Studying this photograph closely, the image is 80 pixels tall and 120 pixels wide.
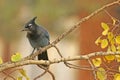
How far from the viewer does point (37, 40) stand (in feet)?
21.4

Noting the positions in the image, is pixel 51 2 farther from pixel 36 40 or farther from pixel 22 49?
pixel 36 40

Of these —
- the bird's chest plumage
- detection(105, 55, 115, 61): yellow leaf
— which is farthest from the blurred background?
detection(105, 55, 115, 61): yellow leaf

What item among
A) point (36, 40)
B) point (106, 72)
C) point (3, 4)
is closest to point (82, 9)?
point (3, 4)

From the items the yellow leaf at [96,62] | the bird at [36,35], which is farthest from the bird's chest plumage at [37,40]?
the yellow leaf at [96,62]

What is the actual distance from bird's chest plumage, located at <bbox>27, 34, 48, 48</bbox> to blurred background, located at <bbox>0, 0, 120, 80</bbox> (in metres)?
5.79

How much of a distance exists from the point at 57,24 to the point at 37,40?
666 cm

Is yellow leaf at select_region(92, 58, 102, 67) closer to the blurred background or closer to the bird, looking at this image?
the bird

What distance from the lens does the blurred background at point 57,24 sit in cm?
1267

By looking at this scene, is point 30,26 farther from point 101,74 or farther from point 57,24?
point 57,24

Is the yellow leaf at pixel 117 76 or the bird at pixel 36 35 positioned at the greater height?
the bird at pixel 36 35

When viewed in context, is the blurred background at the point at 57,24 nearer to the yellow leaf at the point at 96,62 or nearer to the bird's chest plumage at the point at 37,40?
the bird's chest plumage at the point at 37,40

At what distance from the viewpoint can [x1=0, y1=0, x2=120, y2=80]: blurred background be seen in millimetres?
12672

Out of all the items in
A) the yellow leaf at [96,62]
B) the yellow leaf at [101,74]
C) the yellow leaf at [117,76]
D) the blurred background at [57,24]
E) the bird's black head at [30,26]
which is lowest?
the yellow leaf at [117,76]

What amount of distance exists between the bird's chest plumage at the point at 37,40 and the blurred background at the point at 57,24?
5792 millimetres
